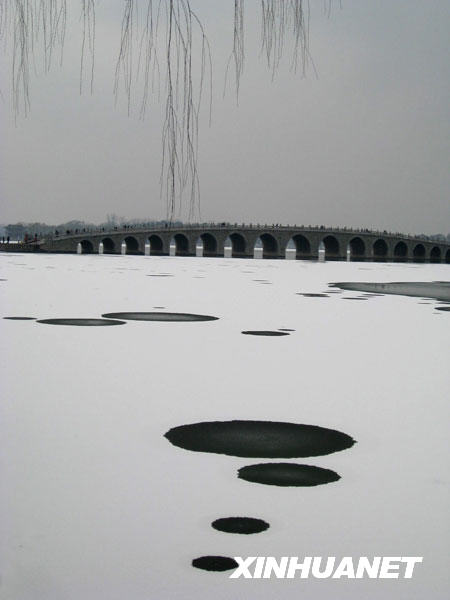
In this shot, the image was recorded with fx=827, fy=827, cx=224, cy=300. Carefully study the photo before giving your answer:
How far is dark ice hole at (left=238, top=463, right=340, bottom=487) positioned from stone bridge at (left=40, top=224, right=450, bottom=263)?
103 meters

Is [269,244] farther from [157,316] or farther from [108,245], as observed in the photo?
[157,316]

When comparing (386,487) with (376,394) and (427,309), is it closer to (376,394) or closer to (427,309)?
(376,394)

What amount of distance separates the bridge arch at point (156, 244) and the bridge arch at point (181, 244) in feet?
8.73

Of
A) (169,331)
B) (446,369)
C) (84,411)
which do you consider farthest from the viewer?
(169,331)

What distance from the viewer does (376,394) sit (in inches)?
394

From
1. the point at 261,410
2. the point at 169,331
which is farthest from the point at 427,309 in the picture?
the point at 261,410

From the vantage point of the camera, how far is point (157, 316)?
19312 mm

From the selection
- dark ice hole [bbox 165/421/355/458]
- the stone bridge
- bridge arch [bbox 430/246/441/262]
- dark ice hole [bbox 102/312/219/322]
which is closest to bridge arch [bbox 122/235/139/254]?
the stone bridge

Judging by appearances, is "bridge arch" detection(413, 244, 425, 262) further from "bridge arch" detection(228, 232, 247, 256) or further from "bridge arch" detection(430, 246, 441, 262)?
"bridge arch" detection(228, 232, 247, 256)

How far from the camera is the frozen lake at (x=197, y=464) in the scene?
451cm

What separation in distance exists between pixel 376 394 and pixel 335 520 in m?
4.76

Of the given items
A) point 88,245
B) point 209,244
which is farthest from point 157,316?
point 209,244

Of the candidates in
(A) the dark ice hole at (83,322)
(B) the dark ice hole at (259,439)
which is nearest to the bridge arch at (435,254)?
(A) the dark ice hole at (83,322)

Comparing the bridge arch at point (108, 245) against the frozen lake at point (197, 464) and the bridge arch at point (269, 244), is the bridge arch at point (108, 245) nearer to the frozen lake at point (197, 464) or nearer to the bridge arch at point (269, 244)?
the bridge arch at point (269, 244)
